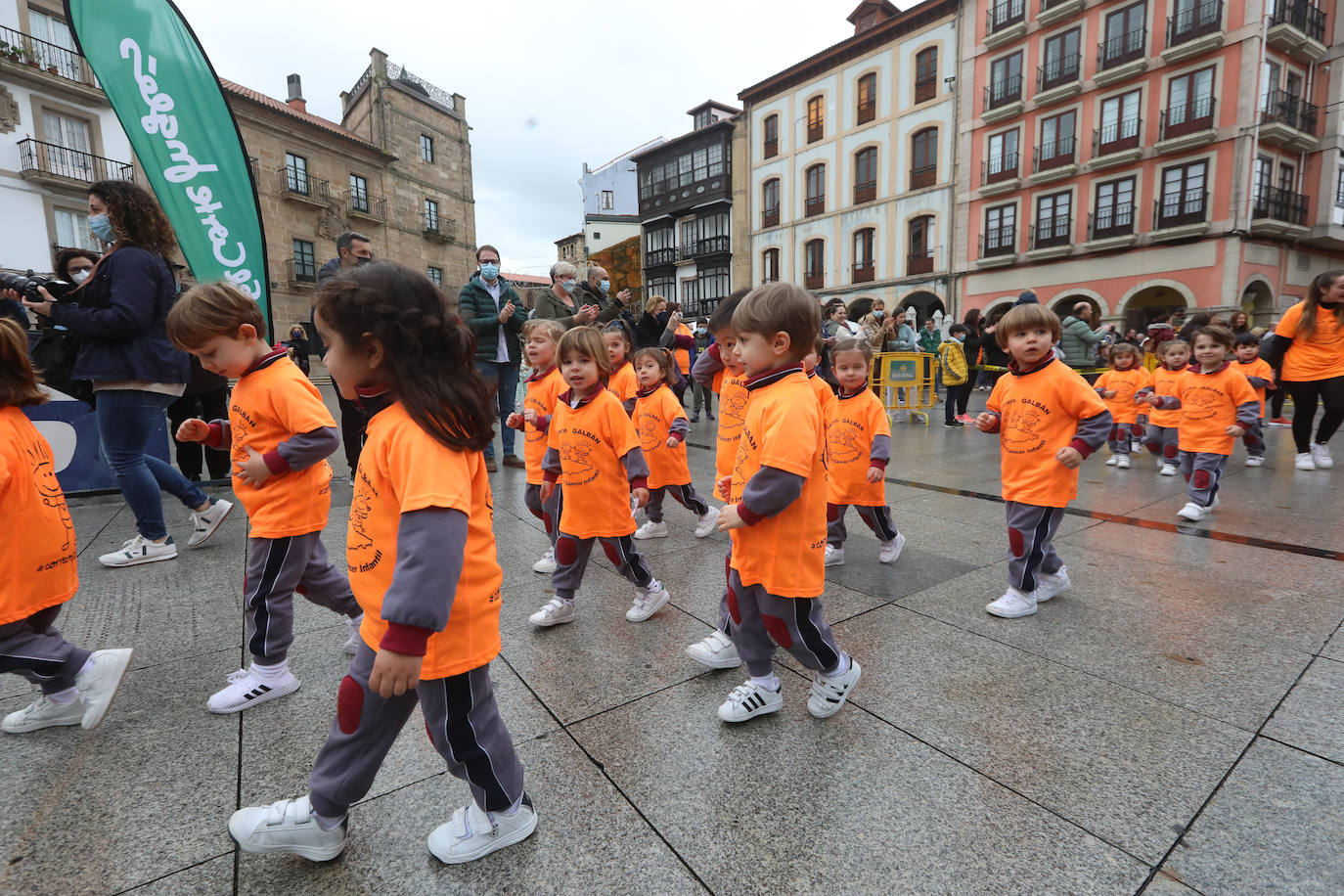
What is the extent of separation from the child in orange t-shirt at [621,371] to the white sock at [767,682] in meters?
2.75

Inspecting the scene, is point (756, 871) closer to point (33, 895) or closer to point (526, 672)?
point (526, 672)

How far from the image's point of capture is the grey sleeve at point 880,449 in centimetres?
346

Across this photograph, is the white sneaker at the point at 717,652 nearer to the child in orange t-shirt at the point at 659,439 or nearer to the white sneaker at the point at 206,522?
the child in orange t-shirt at the point at 659,439

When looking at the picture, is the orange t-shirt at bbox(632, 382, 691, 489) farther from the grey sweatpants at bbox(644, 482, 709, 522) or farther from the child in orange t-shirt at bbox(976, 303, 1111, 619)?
the child in orange t-shirt at bbox(976, 303, 1111, 619)

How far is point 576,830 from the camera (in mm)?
1648

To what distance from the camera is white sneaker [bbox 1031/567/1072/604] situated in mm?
3104

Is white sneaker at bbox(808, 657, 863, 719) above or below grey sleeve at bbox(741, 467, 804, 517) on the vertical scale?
below

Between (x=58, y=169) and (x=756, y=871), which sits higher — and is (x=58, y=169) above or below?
above

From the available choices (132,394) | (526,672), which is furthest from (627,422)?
(132,394)

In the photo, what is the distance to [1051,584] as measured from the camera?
3133mm

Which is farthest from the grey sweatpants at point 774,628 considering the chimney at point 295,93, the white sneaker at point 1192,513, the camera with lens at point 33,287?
the chimney at point 295,93

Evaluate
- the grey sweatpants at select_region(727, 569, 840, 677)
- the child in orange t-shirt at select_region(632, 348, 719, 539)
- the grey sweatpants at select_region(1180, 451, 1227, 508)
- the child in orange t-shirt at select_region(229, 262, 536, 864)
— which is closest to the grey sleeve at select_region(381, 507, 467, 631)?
the child in orange t-shirt at select_region(229, 262, 536, 864)

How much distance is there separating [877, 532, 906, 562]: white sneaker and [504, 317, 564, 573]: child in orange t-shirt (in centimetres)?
201

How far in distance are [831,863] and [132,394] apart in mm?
4213
